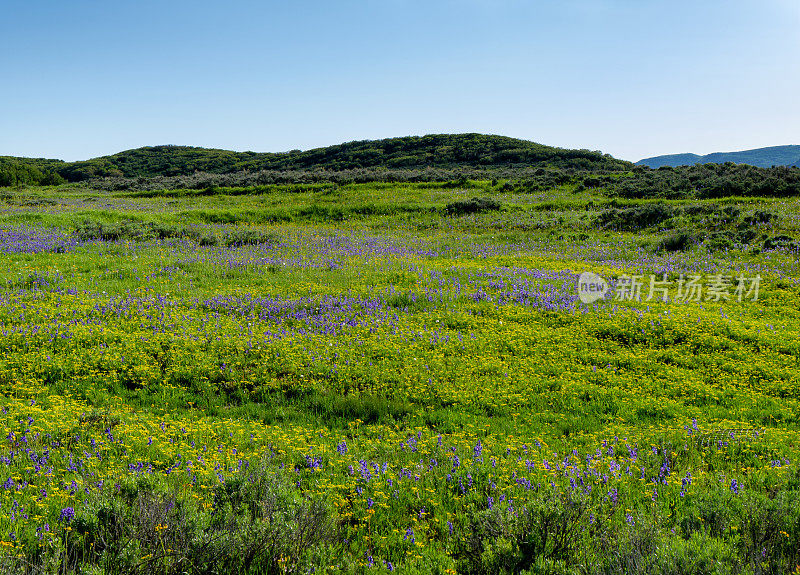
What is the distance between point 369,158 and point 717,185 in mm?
73456

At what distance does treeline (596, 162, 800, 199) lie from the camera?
31.4 metres

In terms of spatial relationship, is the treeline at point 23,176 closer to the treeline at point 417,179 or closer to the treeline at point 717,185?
the treeline at point 417,179

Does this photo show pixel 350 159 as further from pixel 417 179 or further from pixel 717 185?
pixel 717 185

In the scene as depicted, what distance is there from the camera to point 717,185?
3397 centimetres

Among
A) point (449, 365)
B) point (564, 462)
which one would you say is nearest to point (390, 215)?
point (449, 365)

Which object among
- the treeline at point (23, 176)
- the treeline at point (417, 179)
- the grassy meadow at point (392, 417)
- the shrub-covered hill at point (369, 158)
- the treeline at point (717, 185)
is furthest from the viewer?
the treeline at point (23, 176)

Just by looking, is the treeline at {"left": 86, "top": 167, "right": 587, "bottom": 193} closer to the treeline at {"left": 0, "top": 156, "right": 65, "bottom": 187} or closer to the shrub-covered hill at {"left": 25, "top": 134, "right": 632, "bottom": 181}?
the shrub-covered hill at {"left": 25, "top": 134, "right": 632, "bottom": 181}

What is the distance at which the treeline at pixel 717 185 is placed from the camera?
31.4 meters

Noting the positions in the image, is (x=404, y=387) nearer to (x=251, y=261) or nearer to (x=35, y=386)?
(x=35, y=386)

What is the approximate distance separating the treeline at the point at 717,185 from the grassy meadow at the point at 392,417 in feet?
48.7

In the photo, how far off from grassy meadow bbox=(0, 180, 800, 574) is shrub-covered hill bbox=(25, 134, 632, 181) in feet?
193

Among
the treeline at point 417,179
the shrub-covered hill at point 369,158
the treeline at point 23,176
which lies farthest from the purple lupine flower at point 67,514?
the treeline at point 23,176

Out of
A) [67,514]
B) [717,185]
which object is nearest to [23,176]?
[717,185]

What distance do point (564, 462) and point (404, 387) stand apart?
11.4 ft
